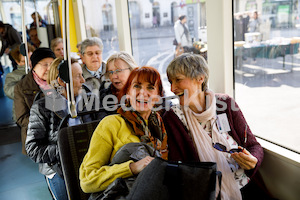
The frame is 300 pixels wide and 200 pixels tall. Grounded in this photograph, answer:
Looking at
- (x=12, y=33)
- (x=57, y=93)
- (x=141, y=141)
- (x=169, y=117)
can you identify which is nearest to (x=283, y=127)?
(x=169, y=117)

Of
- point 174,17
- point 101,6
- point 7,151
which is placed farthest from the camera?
point 101,6

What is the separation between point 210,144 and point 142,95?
1.86 ft

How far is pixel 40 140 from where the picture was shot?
2055 mm

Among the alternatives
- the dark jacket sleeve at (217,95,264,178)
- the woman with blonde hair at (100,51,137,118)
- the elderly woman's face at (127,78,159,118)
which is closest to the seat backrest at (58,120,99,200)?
the elderly woman's face at (127,78,159,118)

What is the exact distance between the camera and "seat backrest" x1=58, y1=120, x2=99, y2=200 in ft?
5.55

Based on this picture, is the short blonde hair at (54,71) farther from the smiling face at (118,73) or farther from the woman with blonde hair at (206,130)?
the woman with blonde hair at (206,130)

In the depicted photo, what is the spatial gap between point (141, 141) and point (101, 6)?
12.6 feet

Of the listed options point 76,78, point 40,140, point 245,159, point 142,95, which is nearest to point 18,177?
point 40,140

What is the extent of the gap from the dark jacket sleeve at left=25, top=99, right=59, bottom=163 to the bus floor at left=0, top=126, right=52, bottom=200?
122 cm

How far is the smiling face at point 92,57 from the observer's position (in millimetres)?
3266

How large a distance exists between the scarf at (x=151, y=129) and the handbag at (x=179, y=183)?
1.40ft

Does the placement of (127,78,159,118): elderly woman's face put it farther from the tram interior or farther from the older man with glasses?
the older man with glasses

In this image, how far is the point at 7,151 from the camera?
14.6 ft

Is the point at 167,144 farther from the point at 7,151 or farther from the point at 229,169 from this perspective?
the point at 7,151
